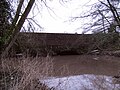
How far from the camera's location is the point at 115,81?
8.32m

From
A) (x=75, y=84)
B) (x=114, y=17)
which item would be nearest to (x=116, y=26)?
(x=114, y=17)

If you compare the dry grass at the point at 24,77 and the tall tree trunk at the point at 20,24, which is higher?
the tall tree trunk at the point at 20,24

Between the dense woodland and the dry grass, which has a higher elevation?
the dense woodland

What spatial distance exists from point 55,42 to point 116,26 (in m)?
10.1

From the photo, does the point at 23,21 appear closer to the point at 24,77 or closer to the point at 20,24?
the point at 20,24

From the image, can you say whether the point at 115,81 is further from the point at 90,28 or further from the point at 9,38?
the point at 9,38

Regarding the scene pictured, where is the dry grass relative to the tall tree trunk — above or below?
below

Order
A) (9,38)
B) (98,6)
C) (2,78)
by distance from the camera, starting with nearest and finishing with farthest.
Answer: (2,78) → (9,38) → (98,6)

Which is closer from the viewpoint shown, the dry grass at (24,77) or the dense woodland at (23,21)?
the dry grass at (24,77)

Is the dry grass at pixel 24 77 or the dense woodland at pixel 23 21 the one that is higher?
the dense woodland at pixel 23 21

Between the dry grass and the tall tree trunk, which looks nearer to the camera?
the dry grass

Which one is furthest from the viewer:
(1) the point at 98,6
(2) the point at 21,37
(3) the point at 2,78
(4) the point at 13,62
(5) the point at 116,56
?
(5) the point at 116,56

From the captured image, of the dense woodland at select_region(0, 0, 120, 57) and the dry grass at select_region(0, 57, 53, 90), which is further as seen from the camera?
the dense woodland at select_region(0, 0, 120, 57)

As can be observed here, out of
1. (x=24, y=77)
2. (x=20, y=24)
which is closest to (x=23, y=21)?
(x=20, y=24)
